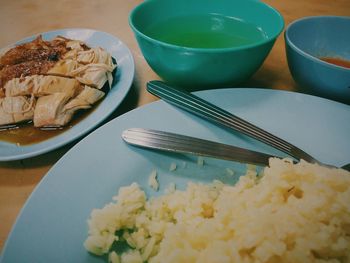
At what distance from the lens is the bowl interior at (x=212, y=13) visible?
4.27ft

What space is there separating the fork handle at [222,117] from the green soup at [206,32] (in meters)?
0.34

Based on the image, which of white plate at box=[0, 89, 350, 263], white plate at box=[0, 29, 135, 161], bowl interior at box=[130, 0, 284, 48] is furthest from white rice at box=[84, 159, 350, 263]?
bowl interior at box=[130, 0, 284, 48]

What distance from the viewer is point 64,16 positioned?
2.07 metres

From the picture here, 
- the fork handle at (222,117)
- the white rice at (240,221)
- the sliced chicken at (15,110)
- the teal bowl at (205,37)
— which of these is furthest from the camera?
the sliced chicken at (15,110)

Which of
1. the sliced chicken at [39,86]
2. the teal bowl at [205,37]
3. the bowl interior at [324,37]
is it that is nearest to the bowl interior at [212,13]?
the teal bowl at [205,37]

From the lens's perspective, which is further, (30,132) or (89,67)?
(89,67)

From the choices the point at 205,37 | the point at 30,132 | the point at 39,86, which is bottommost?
the point at 30,132

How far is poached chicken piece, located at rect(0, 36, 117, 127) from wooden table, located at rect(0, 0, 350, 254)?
152mm

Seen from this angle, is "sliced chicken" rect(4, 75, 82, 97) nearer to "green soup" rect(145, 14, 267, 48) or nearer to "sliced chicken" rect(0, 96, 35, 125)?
"sliced chicken" rect(0, 96, 35, 125)

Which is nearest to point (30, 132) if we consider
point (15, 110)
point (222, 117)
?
point (15, 110)

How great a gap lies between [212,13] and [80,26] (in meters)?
0.93

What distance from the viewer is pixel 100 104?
1216mm

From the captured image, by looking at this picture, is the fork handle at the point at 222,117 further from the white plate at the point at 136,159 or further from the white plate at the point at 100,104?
the white plate at the point at 100,104

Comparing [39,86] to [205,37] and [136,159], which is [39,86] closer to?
[136,159]
